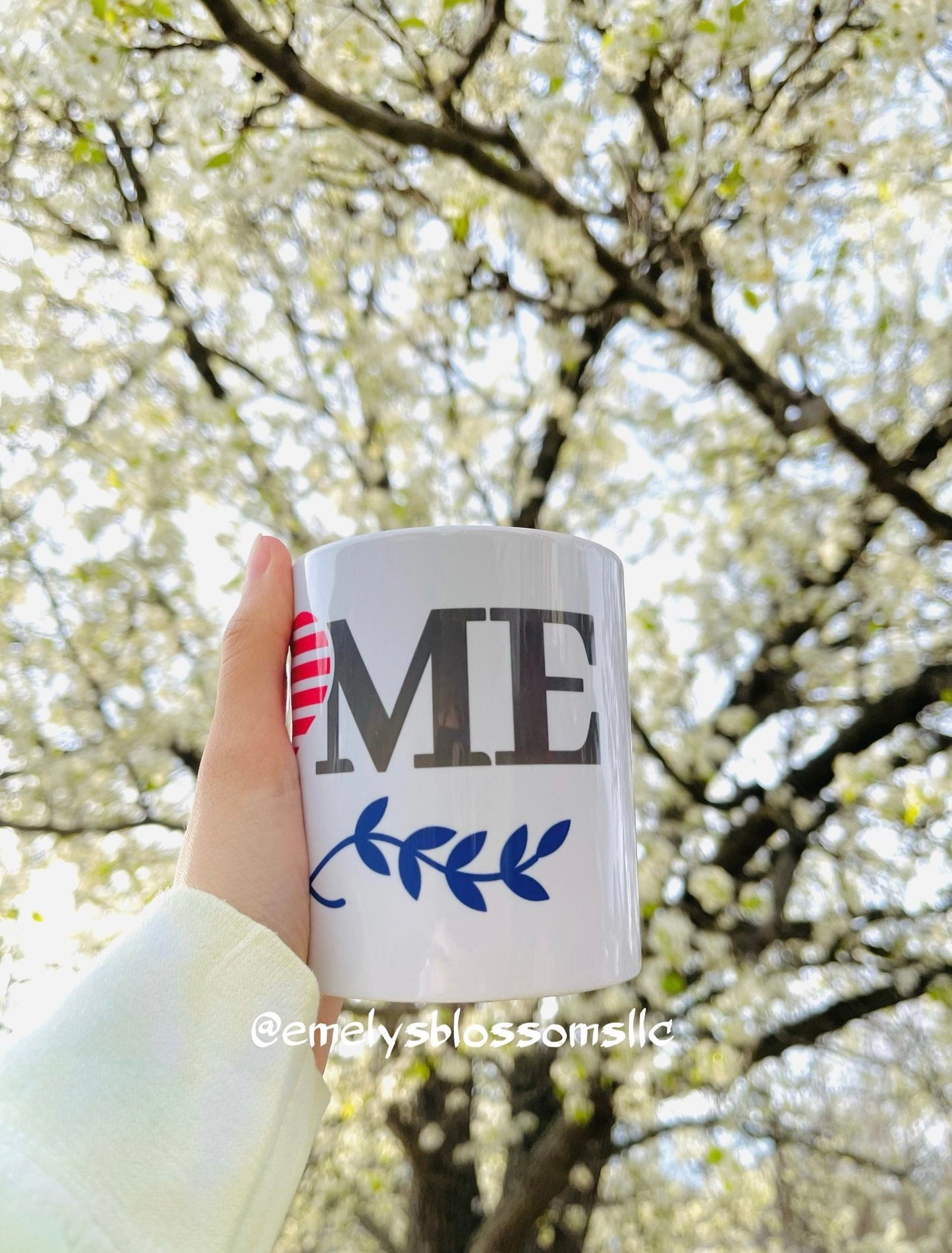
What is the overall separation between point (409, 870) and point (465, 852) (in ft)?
0.13

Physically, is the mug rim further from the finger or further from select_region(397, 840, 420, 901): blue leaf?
the finger

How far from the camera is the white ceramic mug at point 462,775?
2.04 ft

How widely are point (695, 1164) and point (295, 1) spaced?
271 centimetres

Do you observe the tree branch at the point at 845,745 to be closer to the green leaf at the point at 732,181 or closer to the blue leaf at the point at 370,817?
the green leaf at the point at 732,181

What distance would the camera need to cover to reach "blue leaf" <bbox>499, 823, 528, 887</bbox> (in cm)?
63

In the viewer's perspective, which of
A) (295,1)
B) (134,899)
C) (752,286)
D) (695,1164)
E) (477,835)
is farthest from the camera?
(695,1164)

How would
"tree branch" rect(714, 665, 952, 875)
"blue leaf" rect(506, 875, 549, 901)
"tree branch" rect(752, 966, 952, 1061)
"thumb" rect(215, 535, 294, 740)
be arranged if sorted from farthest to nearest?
"tree branch" rect(752, 966, 952, 1061)
"tree branch" rect(714, 665, 952, 875)
"thumb" rect(215, 535, 294, 740)
"blue leaf" rect(506, 875, 549, 901)

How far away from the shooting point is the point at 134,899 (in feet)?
6.85

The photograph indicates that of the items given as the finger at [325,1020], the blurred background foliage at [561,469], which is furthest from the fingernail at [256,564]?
the blurred background foliage at [561,469]

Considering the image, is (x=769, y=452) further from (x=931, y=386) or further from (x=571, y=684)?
(x=571, y=684)

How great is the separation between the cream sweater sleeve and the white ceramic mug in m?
0.06

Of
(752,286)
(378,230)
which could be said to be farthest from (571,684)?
(378,230)

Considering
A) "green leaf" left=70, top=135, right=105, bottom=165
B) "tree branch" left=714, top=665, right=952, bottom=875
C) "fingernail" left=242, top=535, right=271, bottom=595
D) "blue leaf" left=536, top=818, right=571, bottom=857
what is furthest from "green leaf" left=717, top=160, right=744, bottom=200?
"blue leaf" left=536, top=818, right=571, bottom=857

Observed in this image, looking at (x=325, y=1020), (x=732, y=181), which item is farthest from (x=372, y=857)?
(x=732, y=181)
